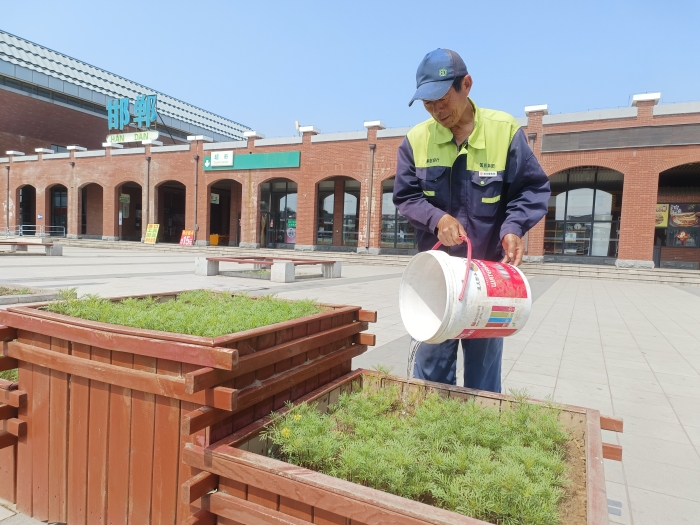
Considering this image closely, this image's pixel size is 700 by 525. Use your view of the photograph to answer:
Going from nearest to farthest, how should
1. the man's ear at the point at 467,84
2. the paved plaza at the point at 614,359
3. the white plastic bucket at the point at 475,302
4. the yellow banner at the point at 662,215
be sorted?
the white plastic bucket at the point at 475,302
the man's ear at the point at 467,84
the paved plaza at the point at 614,359
the yellow banner at the point at 662,215

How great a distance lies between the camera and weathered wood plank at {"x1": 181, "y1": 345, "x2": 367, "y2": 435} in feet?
5.02

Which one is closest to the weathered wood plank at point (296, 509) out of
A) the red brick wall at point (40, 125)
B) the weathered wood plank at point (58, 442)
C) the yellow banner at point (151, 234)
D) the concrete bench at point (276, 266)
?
the weathered wood plank at point (58, 442)

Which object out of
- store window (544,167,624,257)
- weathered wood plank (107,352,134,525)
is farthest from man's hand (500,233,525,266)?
store window (544,167,624,257)

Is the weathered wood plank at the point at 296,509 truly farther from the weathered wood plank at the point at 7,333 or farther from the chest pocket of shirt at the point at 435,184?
the chest pocket of shirt at the point at 435,184

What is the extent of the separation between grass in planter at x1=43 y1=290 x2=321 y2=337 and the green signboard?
23278 mm

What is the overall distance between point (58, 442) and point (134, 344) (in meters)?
0.76

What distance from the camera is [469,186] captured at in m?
2.54

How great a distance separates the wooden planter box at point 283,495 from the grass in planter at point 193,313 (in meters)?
0.50

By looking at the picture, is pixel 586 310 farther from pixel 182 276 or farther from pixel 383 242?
pixel 383 242

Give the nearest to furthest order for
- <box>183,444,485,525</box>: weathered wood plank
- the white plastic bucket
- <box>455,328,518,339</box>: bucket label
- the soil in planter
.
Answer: <box>183,444,485,525</box>: weathered wood plank < the white plastic bucket < <box>455,328,518,339</box>: bucket label < the soil in planter

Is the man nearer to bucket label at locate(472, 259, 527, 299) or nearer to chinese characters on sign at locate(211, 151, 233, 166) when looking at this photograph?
bucket label at locate(472, 259, 527, 299)

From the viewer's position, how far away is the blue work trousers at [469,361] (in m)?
2.66

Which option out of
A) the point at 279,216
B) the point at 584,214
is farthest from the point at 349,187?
the point at 584,214

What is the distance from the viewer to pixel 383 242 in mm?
26859
